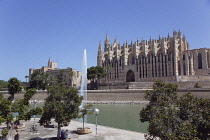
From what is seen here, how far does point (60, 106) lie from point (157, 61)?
52.6m

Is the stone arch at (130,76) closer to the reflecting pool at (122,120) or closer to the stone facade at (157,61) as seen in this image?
the stone facade at (157,61)

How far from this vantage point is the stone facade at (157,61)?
52156 mm

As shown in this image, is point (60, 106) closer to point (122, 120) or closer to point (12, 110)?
point (12, 110)

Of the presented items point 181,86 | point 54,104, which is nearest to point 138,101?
point 181,86

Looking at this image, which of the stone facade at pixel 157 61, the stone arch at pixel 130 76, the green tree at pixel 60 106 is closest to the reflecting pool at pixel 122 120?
the green tree at pixel 60 106

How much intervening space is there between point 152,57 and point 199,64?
44.8ft

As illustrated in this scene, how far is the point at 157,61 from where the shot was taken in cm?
5972

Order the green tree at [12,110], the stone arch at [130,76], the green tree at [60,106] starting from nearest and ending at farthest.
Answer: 1. the green tree at [12,110]
2. the green tree at [60,106]
3. the stone arch at [130,76]

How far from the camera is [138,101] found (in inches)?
1683

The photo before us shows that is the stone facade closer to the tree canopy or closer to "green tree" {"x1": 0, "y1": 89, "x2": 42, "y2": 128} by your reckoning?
the tree canopy

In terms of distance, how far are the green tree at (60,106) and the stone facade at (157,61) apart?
43.6m

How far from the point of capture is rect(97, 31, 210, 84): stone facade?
5216cm

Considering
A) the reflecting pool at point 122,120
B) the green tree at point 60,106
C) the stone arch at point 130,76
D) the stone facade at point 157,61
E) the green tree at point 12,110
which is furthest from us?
the stone arch at point 130,76

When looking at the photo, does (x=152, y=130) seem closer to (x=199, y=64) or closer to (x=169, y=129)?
(x=169, y=129)
